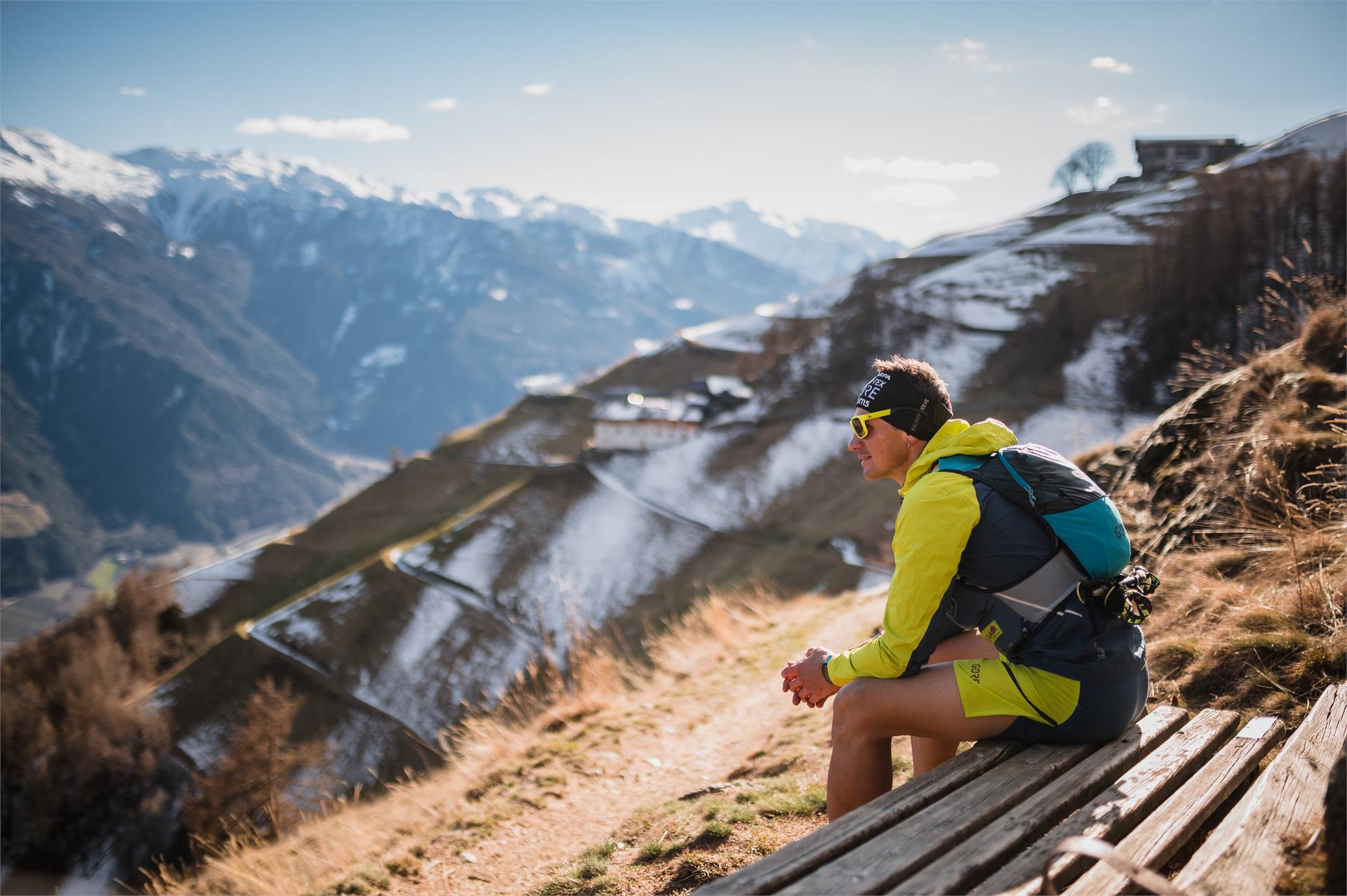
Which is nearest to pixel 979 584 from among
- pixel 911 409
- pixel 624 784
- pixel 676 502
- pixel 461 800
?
pixel 911 409

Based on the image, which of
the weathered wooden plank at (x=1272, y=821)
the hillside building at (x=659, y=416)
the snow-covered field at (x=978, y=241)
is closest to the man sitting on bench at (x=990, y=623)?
the weathered wooden plank at (x=1272, y=821)

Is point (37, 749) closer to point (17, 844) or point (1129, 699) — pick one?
point (17, 844)

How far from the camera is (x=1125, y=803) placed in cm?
338

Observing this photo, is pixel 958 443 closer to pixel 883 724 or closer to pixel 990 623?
pixel 990 623

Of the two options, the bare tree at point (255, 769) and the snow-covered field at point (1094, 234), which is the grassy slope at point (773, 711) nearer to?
the bare tree at point (255, 769)

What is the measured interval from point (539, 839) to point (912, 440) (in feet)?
16.4

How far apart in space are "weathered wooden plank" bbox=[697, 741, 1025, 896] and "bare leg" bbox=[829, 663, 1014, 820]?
0.41ft

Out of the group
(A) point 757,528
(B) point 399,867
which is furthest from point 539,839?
(A) point 757,528


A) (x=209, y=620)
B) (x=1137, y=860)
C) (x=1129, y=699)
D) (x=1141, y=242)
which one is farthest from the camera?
(x=1141, y=242)

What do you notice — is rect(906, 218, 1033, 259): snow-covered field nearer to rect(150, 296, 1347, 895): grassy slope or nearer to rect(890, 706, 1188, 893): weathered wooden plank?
rect(150, 296, 1347, 895): grassy slope

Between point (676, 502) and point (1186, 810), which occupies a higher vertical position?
point (1186, 810)

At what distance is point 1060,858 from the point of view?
9.91 ft

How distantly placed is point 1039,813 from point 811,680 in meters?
1.31

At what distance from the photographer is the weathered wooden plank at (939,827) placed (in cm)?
301
